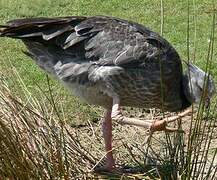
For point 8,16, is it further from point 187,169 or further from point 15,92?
point 187,169

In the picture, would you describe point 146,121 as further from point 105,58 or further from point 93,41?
point 93,41

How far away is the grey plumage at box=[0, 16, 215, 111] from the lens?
4305mm

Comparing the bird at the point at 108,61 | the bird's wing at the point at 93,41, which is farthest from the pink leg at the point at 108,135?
the bird's wing at the point at 93,41

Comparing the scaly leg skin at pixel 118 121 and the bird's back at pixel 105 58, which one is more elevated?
the bird's back at pixel 105 58

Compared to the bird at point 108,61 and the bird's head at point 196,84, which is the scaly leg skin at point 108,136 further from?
the bird's head at point 196,84

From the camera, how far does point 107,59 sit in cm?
441

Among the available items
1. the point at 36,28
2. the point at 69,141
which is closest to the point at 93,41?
the point at 36,28

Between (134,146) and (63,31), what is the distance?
0.92 meters

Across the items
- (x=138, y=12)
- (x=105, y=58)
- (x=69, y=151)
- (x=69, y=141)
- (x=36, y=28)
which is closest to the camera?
(x=69, y=151)

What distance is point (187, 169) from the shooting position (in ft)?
11.6

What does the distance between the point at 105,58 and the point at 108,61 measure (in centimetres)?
6

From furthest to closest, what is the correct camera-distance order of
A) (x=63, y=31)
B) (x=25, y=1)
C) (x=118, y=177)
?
(x=25, y=1) → (x=63, y=31) → (x=118, y=177)

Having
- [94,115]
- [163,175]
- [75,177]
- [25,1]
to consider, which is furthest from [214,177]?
[25,1]

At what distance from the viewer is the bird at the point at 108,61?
4301mm
